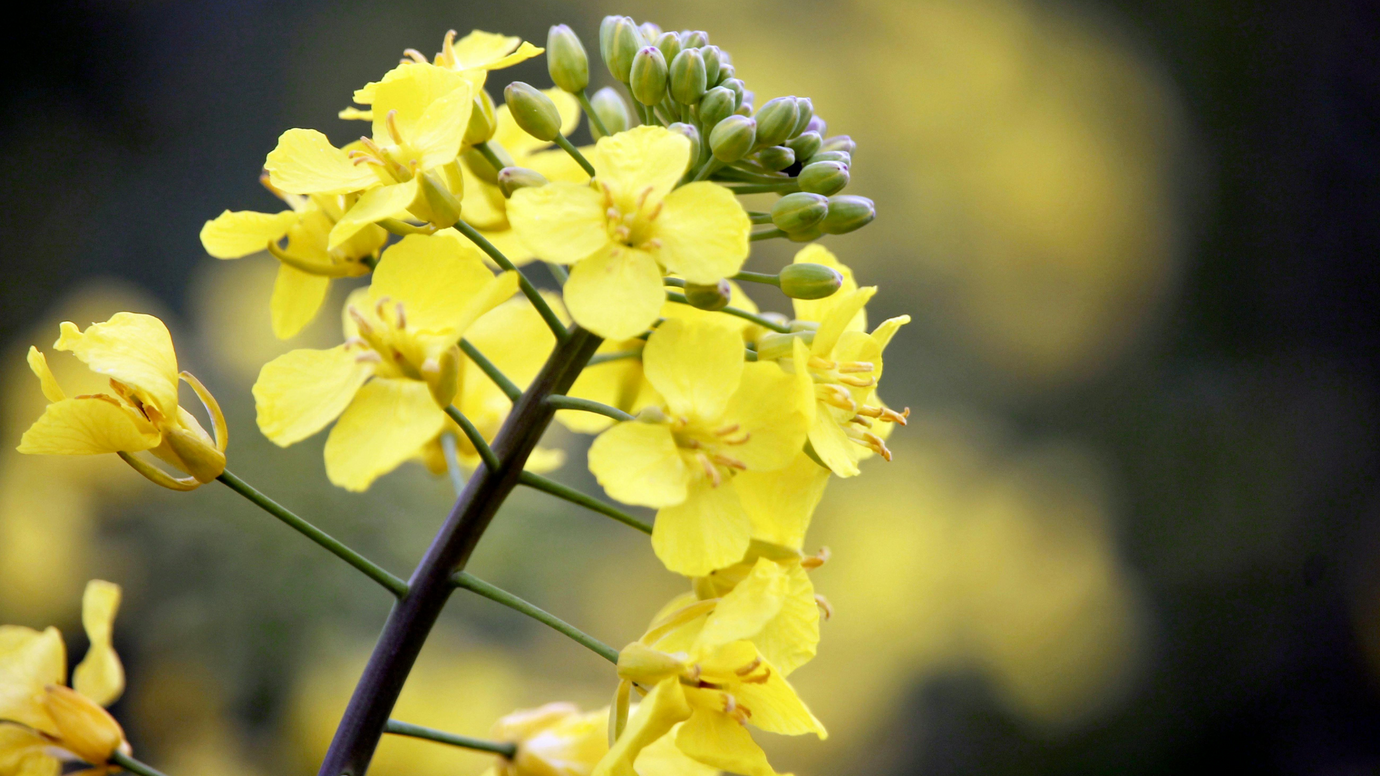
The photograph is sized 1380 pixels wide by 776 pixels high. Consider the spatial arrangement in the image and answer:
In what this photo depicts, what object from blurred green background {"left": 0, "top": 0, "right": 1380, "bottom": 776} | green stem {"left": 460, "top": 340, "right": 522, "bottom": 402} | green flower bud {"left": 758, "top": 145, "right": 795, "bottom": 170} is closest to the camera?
green stem {"left": 460, "top": 340, "right": 522, "bottom": 402}

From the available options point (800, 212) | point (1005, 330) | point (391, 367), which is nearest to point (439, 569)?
point (391, 367)

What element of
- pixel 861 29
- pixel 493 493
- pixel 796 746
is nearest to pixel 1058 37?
pixel 861 29

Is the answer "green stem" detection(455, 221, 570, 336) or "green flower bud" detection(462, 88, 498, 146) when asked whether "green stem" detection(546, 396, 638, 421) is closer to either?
"green stem" detection(455, 221, 570, 336)

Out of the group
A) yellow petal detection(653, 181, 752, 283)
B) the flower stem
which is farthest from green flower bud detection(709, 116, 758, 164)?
the flower stem

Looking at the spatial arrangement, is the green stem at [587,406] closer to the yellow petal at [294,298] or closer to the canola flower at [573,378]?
the canola flower at [573,378]

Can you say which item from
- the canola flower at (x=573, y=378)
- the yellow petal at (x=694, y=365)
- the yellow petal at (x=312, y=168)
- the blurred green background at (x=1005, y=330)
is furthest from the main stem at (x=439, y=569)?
the blurred green background at (x=1005, y=330)
